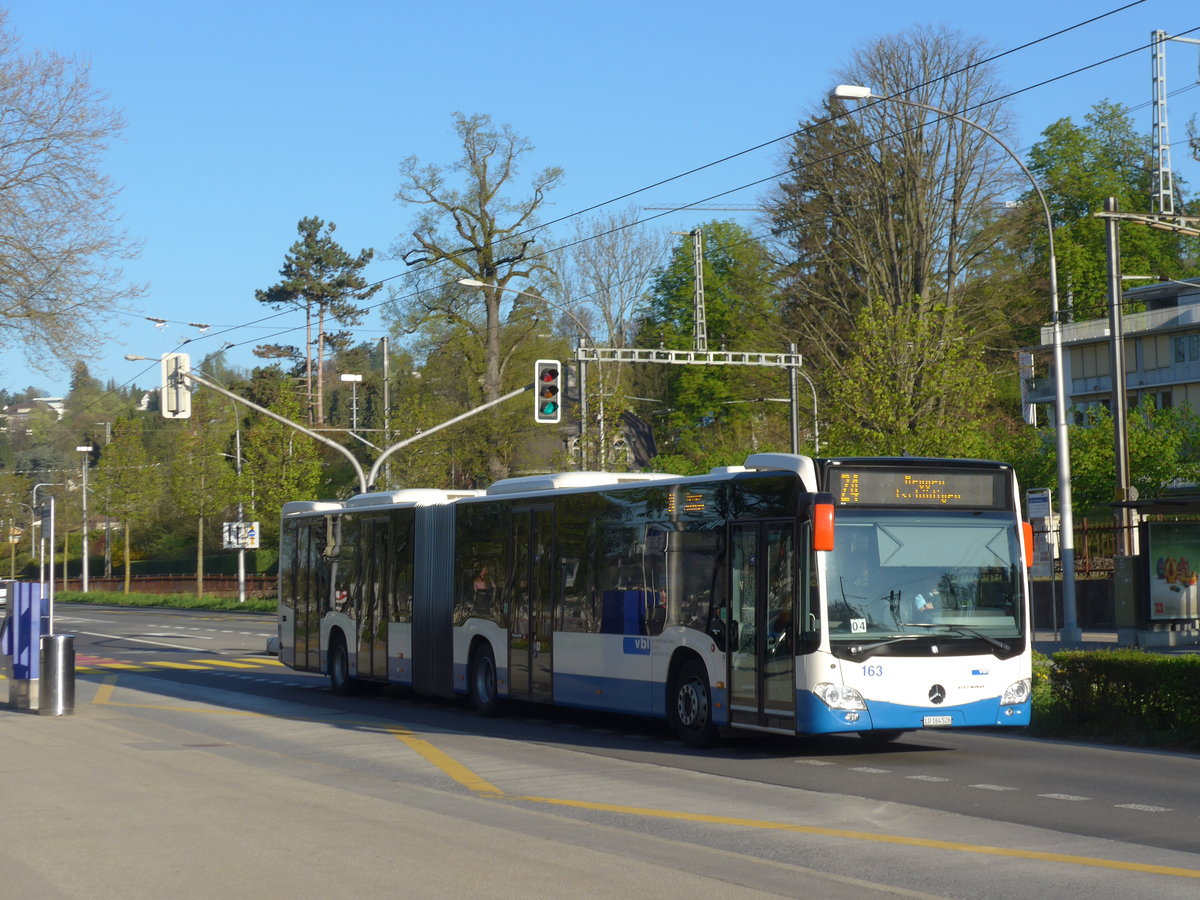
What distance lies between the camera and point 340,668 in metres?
24.0

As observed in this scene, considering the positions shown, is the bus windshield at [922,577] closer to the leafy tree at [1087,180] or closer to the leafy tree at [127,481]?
the leafy tree at [1087,180]

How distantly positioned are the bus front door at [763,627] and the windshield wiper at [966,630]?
44.9 inches

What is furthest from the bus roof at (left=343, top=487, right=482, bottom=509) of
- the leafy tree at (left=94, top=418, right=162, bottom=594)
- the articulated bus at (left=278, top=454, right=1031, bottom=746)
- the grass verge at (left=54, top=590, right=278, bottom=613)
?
the leafy tree at (left=94, top=418, right=162, bottom=594)

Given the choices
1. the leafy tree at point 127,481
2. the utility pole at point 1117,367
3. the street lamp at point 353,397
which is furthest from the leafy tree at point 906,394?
the leafy tree at point 127,481

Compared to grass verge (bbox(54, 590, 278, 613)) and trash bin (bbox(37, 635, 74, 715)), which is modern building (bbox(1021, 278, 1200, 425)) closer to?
grass verge (bbox(54, 590, 278, 613))

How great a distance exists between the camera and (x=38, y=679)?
758 inches

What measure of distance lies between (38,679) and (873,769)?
10.5 meters

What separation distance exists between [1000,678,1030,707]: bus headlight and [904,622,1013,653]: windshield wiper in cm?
35

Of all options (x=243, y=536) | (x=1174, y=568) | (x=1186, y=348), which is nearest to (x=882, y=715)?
(x=1174, y=568)

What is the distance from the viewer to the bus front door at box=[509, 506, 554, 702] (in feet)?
60.8

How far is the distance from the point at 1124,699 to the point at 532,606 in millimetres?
6709

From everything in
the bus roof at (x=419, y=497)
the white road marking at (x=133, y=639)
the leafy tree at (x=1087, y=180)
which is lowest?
the white road marking at (x=133, y=639)

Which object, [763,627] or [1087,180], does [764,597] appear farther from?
[1087,180]

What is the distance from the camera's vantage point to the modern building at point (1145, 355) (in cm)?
7469
